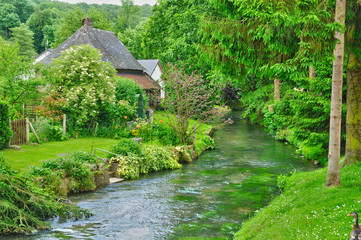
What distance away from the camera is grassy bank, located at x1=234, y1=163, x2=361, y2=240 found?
270 inches

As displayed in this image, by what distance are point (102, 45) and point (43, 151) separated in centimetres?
1890

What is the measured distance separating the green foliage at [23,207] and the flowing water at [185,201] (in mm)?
327

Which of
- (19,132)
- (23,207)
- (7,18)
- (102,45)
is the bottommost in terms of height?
(23,207)

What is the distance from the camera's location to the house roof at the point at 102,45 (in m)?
32.4

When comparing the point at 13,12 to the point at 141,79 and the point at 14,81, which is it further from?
the point at 14,81

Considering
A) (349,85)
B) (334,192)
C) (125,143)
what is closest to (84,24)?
(125,143)

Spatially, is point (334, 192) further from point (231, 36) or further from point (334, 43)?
point (231, 36)

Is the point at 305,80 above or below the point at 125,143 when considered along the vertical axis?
above

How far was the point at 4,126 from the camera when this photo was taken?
15820 mm

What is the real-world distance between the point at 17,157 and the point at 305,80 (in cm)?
1312

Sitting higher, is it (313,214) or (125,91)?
(125,91)

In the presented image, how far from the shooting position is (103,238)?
30.4ft

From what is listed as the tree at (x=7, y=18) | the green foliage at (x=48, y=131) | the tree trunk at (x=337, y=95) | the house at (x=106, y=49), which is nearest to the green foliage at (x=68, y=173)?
the green foliage at (x=48, y=131)

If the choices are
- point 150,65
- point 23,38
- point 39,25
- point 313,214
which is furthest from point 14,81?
point 39,25
